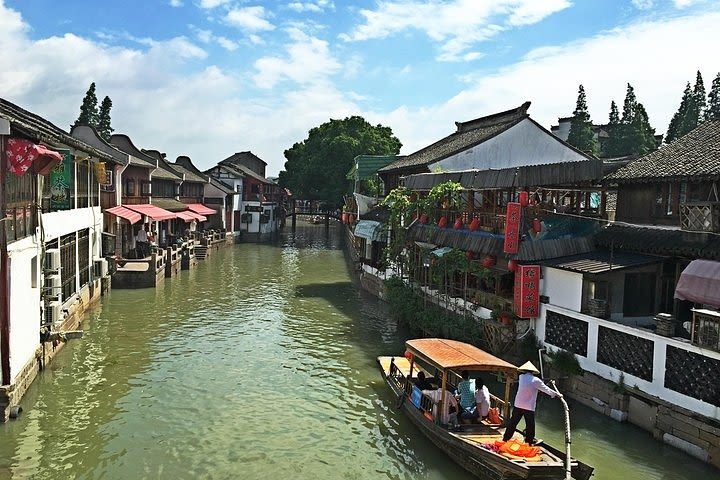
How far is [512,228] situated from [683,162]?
16.0ft

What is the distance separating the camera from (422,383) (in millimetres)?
14773

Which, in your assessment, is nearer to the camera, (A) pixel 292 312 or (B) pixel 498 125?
(A) pixel 292 312

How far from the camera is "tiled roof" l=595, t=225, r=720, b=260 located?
14217mm

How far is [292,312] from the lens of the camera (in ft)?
87.6

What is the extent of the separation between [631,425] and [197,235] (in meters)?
40.4

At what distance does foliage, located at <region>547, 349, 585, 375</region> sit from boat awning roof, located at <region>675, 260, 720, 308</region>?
328 centimetres

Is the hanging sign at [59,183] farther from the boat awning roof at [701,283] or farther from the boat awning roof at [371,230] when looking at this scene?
the boat awning roof at [701,283]

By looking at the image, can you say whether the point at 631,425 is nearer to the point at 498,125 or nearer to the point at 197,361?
the point at 197,361

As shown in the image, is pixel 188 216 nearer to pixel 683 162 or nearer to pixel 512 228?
pixel 512 228

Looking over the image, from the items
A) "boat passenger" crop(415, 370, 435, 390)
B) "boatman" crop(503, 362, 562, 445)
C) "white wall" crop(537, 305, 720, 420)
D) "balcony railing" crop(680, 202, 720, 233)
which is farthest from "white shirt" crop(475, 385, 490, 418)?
"balcony railing" crop(680, 202, 720, 233)

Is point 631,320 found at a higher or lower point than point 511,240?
lower

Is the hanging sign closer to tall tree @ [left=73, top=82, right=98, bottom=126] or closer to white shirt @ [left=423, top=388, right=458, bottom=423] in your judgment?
white shirt @ [left=423, top=388, right=458, bottom=423]

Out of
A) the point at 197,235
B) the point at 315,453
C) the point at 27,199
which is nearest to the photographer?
the point at 315,453

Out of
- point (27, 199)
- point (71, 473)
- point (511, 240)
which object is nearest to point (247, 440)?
point (71, 473)
